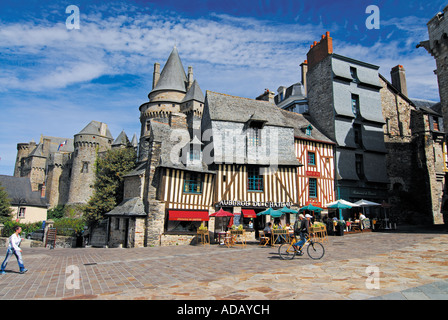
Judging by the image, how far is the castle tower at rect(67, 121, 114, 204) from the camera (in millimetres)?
41875

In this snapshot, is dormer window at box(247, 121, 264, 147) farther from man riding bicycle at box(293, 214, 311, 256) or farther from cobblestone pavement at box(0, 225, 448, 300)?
cobblestone pavement at box(0, 225, 448, 300)

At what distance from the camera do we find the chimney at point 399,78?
86.7 feet

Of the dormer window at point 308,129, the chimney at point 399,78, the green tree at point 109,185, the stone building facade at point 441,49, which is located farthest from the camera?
the chimney at point 399,78

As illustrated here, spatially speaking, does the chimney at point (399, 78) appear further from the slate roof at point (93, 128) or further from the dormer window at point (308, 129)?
the slate roof at point (93, 128)

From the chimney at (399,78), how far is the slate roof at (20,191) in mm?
42531

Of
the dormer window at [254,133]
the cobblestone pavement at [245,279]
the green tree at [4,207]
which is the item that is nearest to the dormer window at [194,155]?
the dormer window at [254,133]

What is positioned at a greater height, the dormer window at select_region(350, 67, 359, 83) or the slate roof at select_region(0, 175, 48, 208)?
the dormer window at select_region(350, 67, 359, 83)

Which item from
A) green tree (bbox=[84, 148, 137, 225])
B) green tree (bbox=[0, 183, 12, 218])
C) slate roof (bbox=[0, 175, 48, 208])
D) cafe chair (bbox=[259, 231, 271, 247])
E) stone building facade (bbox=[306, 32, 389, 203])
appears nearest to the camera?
cafe chair (bbox=[259, 231, 271, 247])

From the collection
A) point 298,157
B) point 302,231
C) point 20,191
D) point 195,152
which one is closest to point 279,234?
point 302,231

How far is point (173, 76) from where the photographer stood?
36656mm

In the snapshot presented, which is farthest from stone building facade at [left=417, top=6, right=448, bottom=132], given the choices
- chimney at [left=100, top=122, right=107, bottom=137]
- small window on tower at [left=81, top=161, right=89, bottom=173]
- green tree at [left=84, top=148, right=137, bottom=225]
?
chimney at [left=100, top=122, right=107, bottom=137]

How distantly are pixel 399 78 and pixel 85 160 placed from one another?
42487 millimetres

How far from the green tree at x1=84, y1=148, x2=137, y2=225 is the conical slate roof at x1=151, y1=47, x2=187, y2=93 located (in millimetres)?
15126
